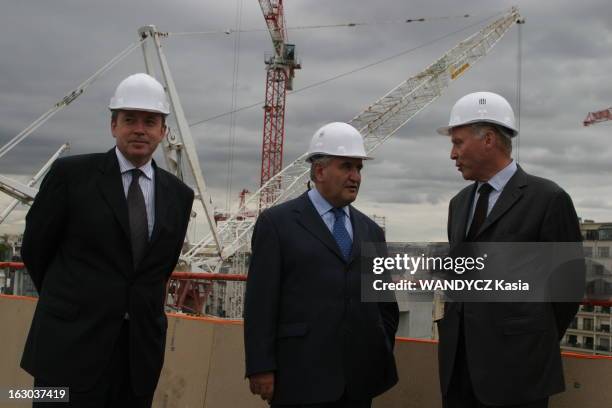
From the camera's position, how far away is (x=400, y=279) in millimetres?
4000

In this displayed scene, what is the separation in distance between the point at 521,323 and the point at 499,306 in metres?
0.13

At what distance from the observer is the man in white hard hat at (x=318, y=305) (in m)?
3.42

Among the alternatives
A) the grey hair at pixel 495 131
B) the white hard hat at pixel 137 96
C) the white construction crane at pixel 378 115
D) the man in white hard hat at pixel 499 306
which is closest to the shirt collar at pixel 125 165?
the white hard hat at pixel 137 96

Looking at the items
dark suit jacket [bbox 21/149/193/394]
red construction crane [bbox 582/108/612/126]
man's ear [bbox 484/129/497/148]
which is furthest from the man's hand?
red construction crane [bbox 582/108/612/126]

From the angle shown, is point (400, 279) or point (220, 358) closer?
point (400, 279)

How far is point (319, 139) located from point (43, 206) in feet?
4.92

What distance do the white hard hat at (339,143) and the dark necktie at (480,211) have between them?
658 millimetres

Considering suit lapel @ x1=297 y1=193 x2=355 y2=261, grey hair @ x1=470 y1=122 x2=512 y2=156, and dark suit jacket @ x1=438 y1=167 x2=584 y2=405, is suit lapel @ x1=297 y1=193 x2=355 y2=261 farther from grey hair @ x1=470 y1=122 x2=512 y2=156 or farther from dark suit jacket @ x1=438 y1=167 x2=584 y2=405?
grey hair @ x1=470 y1=122 x2=512 y2=156

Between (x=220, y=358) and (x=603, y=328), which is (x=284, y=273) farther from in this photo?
(x=603, y=328)

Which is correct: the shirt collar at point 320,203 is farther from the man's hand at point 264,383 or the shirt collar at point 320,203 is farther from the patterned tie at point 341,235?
the man's hand at point 264,383

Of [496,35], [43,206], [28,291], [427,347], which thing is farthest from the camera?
[496,35]

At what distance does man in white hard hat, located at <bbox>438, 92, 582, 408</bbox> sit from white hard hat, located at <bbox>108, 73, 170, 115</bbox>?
1588mm

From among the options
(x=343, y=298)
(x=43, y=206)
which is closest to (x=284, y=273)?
(x=343, y=298)

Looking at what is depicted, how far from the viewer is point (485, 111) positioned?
137 inches
